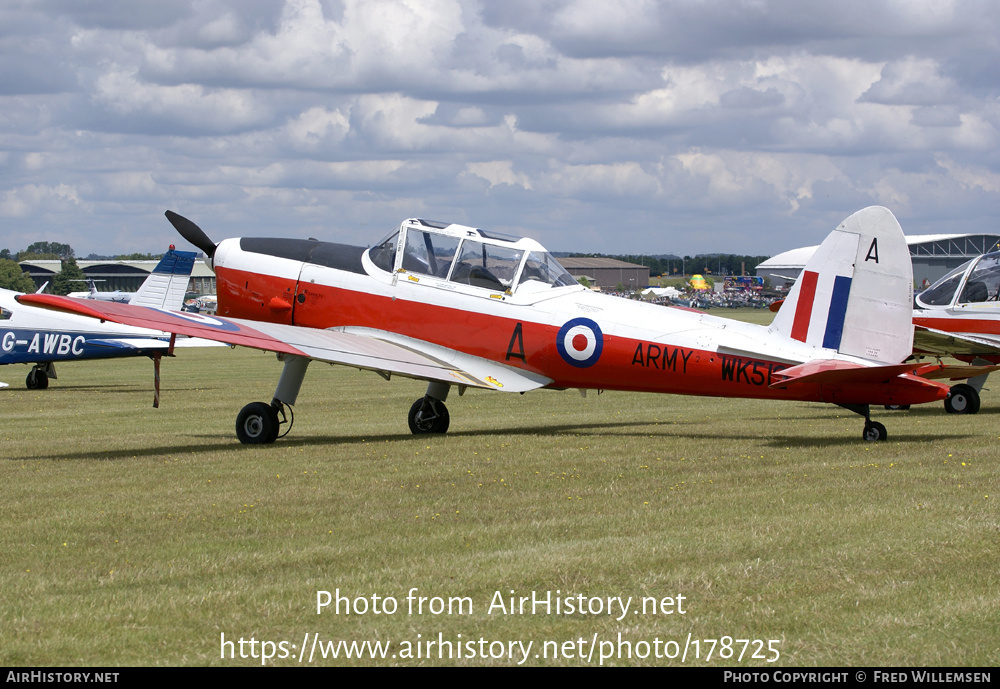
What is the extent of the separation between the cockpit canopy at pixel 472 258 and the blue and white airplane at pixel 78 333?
1246 centimetres

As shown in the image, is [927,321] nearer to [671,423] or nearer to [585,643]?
[671,423]

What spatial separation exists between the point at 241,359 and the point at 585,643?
35661 mm

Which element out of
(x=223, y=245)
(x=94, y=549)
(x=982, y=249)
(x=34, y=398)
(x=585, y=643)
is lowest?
(x=34, y=398)

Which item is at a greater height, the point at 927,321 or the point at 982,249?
the point at 982,249

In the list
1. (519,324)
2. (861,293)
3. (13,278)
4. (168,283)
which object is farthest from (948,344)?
(13,278)

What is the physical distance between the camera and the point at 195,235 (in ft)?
47.3

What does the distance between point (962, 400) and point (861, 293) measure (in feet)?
19.7

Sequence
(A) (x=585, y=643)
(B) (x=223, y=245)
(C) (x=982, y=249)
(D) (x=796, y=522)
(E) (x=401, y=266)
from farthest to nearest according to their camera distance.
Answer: (C) (x=982, y=249)
(B) (x=223, y=245)
(E) (x=401, y=266)
(D) (x=796, y=522)
(A) (x=585, y=643)

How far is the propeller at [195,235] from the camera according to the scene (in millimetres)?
14398

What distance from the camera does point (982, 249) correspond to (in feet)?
253

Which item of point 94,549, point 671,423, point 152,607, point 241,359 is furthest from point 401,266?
point 241,359

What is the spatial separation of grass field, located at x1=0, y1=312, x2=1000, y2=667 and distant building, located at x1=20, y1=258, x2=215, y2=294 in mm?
108595

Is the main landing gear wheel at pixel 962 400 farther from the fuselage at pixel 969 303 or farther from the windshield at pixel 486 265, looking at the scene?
the windshield at pixel 486 265

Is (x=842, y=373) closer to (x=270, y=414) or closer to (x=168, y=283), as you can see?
(x=270, y=414)
